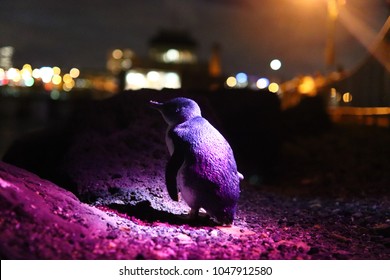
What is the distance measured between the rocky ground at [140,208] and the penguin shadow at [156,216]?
0.5 inches

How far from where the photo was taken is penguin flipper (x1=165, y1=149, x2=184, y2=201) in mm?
5098

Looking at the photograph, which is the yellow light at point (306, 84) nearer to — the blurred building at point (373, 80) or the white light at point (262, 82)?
the white light at point (262, 82)

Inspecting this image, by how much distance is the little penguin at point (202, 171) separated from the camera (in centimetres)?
509

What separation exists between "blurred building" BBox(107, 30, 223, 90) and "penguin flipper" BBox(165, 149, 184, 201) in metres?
10.3

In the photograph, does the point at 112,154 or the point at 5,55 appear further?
the point at 5,55

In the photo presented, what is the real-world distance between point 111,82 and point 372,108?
2066 inches

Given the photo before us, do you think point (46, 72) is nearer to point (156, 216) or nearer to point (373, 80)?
point (373, 80)

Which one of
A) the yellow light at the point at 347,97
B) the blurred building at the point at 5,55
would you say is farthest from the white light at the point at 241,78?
the blurred building at the point at 5,55

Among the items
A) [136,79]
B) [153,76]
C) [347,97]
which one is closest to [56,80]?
[136,79]

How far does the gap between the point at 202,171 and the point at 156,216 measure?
1.03 metres

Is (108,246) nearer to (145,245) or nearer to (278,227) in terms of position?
(145,245)

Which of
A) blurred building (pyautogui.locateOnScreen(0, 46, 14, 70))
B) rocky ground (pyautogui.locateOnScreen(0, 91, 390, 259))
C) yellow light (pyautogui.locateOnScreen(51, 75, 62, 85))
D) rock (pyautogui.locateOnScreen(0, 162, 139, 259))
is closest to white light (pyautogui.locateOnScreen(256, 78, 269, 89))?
rocky ground (pyautogui.locateOnScreen(0, 91, 390, 259))

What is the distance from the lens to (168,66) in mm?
45188

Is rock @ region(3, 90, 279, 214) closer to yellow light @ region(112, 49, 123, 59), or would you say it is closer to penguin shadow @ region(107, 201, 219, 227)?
penguin shadow @ region(107, 201, 219, 227)
